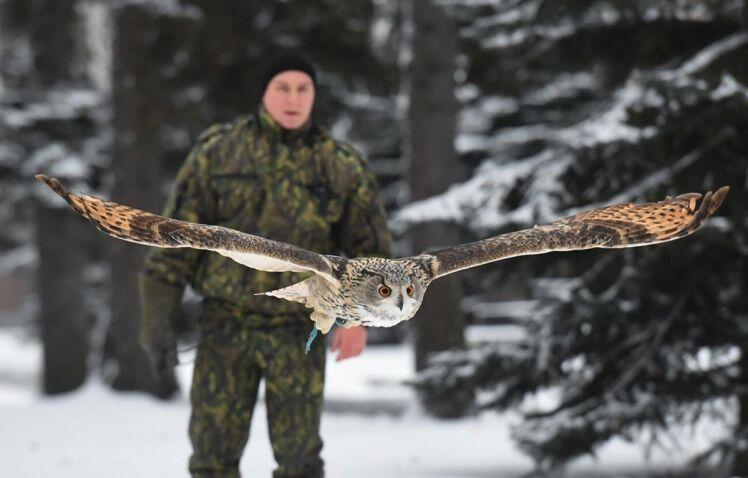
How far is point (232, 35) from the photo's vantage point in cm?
1177

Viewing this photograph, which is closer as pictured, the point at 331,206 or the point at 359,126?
the point at 331,206

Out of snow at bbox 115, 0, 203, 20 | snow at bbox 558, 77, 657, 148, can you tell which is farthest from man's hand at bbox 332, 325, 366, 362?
snow at bbox 115, 0, 203, 20

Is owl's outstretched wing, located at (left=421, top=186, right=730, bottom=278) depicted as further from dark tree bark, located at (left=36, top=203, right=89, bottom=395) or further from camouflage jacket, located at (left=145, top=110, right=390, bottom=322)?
dark tree bark, located at (left=36, top=203, right=89, bottom=395)

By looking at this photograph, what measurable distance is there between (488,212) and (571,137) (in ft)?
2.47

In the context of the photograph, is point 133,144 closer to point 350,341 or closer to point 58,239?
point 58,239

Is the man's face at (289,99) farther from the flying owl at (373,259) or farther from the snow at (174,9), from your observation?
the snow at (174,9)

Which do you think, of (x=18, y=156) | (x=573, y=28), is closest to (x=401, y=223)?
(x=573, y=28)

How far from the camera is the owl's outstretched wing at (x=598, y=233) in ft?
11.3

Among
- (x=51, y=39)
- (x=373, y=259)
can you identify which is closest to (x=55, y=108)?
(x=51, y=39)

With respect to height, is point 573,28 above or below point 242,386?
above

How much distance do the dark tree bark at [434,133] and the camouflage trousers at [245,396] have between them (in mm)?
5832

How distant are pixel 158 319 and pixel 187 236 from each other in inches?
53.0

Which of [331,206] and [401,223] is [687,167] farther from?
[331,206]

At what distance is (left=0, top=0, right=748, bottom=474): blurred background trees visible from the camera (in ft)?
21.2
